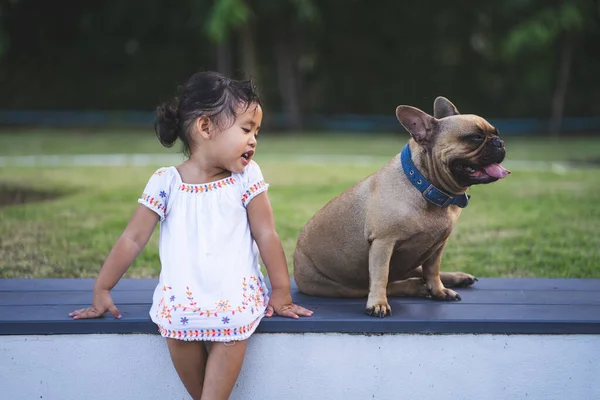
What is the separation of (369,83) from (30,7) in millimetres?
11371

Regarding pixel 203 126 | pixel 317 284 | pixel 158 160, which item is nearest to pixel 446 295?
pixel 317 284

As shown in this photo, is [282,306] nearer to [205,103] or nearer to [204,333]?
[204,333]

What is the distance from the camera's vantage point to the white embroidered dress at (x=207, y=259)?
281 centimetres

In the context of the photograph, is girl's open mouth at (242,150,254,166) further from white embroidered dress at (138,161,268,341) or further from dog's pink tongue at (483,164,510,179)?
dog's pink tongue at (483,164,510,179)

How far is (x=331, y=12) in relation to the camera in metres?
25.4

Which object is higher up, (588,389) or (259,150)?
(588,389)

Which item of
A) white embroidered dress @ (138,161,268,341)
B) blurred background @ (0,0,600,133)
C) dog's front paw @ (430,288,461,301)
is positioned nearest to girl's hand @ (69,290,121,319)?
white embroidered dress @ (138,161,268,341)

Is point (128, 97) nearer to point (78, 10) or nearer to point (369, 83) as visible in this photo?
point (78, 10)

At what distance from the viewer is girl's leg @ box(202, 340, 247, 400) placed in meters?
2.83

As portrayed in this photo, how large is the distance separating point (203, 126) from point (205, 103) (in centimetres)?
9

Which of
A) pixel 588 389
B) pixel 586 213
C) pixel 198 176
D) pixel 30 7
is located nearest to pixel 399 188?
pixel 198 176

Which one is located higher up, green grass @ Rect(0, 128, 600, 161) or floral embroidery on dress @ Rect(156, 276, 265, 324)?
floral embroidery on dress @ Rect(156, 276, 265, 324)

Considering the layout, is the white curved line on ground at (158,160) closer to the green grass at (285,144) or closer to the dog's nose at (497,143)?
the green grass at (285,144)

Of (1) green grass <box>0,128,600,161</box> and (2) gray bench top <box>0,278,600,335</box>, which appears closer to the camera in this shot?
(2) gray bench top <box>0,278,600,335</box>
